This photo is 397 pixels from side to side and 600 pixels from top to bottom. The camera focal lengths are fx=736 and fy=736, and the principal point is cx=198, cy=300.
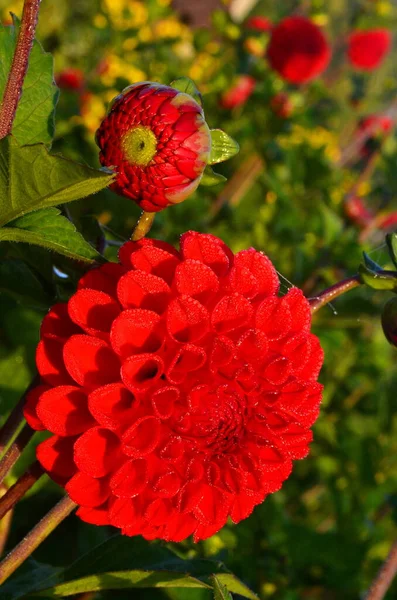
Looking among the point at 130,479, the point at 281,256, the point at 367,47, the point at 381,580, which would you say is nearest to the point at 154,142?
the point at 130,479

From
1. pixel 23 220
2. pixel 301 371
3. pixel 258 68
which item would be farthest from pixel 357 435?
pixel 23 220

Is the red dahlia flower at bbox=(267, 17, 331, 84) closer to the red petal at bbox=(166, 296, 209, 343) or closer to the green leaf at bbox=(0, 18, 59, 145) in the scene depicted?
the green leaf at bbox=(0, 18, 59, 145)

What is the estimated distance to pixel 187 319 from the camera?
0.67 meters

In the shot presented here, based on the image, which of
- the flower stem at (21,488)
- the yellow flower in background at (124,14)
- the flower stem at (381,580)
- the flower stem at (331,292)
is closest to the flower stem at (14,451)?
the flower stem at (21,488)

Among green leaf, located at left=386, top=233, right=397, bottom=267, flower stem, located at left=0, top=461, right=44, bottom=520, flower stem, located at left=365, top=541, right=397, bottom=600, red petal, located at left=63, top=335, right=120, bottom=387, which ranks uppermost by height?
red petal, located at left=63, top=335, right=120, bottom=387

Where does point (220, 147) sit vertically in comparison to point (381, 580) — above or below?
above

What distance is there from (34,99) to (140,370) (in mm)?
323

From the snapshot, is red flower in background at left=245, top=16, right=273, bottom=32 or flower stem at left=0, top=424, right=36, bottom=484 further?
red flower in background at left=245, top=16, right=273, bottom=32

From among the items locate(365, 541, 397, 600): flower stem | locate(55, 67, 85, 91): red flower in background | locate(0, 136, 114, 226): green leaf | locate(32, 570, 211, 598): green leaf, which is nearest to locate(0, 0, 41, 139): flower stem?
locate(0, 136, 114, 226): green leaf

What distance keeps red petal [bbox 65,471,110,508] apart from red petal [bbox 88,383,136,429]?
0.06 metres

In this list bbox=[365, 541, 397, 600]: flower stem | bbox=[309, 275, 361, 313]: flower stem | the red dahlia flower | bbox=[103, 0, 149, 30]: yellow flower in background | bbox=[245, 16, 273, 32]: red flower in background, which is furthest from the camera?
bbox=[103, 0, 149, 30]: yellow flower in background

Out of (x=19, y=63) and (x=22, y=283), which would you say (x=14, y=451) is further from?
(x=19, y=63)

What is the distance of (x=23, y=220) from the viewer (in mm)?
688

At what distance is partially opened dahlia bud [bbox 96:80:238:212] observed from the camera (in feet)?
2.18
